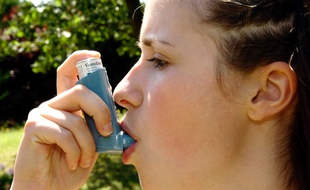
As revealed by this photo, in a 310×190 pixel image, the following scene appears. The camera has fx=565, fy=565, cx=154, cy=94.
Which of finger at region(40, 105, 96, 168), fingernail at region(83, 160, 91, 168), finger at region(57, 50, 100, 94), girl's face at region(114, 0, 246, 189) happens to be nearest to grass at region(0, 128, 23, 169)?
finger at region(57, 50, 100, 94)

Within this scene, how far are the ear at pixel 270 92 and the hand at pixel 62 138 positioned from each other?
0.55m

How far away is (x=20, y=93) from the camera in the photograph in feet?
52.3

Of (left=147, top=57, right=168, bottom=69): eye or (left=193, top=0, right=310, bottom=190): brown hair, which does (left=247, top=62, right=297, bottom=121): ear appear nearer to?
(left=193, top=0, right=310, bottom=190): brown hair

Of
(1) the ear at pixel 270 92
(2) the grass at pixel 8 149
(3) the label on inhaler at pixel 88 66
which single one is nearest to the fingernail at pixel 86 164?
(3) the label on inhaler at pixel 88 66

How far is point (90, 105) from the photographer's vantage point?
2.15 meters

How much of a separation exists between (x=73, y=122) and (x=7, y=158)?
7.41m

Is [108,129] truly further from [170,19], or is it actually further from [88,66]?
[170,19]

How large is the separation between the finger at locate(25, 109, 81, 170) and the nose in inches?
12.9

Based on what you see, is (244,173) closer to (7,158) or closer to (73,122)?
(73,122)

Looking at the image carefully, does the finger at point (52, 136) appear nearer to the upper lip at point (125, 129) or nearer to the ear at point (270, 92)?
the upper lip at point (125, 129)

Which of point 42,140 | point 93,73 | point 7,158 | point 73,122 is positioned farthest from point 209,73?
point 7,158

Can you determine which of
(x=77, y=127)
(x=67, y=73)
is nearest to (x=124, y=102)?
(x=77, y=127)

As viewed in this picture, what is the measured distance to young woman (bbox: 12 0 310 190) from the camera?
196 cm

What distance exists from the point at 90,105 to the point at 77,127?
139 millimetres
